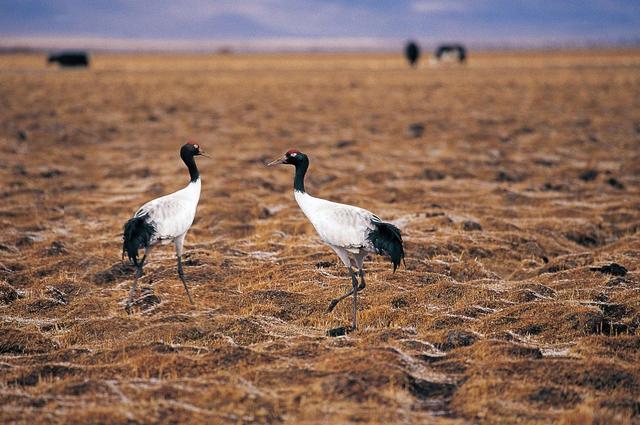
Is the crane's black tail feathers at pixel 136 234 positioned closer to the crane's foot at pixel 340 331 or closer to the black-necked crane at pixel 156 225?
the black-necked crane at pixel 156 225

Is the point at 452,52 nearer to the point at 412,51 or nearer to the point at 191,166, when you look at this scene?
the point at 412,51

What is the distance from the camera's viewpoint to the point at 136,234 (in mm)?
7703

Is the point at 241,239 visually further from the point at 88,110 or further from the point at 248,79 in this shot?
the point at 248,79

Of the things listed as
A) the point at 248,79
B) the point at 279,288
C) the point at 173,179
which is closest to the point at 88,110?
the point at 173,179

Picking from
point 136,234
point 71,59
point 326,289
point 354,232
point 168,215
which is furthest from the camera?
point 71,59

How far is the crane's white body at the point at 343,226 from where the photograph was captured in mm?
7465

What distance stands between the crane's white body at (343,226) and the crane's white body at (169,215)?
1.40m

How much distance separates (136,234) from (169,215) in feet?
1.37

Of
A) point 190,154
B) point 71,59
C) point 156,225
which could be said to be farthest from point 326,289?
point 71,59

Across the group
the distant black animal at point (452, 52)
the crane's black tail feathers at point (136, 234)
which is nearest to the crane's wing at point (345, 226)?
the crane's black tail feathers at point (136, 234)

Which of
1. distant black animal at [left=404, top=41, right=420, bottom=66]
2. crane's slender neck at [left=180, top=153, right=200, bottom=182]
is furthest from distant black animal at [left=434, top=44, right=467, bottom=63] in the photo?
crane's slender neck at [left=180, top=153, right=200, bottom=182]

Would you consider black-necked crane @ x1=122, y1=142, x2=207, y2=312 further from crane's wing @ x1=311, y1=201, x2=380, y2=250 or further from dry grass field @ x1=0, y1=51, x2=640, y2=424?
crane's wing @ x1=311, y1=201, x2=380, y2=250

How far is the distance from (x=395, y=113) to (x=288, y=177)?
44.0 ft

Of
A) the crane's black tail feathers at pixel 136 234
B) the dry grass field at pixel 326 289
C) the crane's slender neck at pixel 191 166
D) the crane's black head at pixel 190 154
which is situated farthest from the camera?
the crane's black head at pixel 190 154
